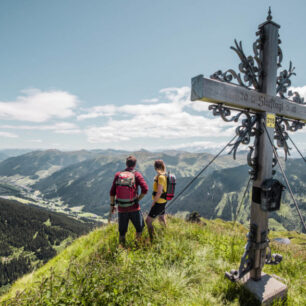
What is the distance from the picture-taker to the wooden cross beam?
11.7ft

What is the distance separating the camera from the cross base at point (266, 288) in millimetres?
4008

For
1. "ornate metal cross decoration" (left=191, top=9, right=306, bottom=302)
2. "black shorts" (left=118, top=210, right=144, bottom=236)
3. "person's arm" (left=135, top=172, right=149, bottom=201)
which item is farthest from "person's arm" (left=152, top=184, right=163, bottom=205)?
"ornate metal cross decoration" (left=191, top=9, right=306, bottom=302)

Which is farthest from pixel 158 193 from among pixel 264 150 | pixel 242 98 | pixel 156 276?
pixel 242 98

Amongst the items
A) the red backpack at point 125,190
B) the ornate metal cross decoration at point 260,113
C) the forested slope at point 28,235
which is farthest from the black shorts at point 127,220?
the forested slope at point 28,235

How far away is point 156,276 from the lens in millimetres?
4125

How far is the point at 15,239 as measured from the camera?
159000mm

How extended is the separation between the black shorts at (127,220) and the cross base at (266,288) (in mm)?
3010

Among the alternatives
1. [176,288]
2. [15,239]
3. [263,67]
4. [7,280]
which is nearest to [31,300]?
[176,288]

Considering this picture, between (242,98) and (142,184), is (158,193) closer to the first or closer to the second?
(142,184)

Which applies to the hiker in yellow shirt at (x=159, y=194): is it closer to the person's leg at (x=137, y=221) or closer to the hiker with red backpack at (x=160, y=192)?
the hiker with red backpack at (x=160, y=192)

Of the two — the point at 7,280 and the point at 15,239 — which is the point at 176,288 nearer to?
the point at 7,280

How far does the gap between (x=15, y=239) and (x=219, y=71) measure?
665 feet

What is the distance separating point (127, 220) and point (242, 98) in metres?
4.59

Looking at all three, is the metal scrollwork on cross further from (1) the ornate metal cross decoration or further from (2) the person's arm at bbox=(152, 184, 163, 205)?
(2) the person's arm at bbox=(152, 184, 163, 205)
